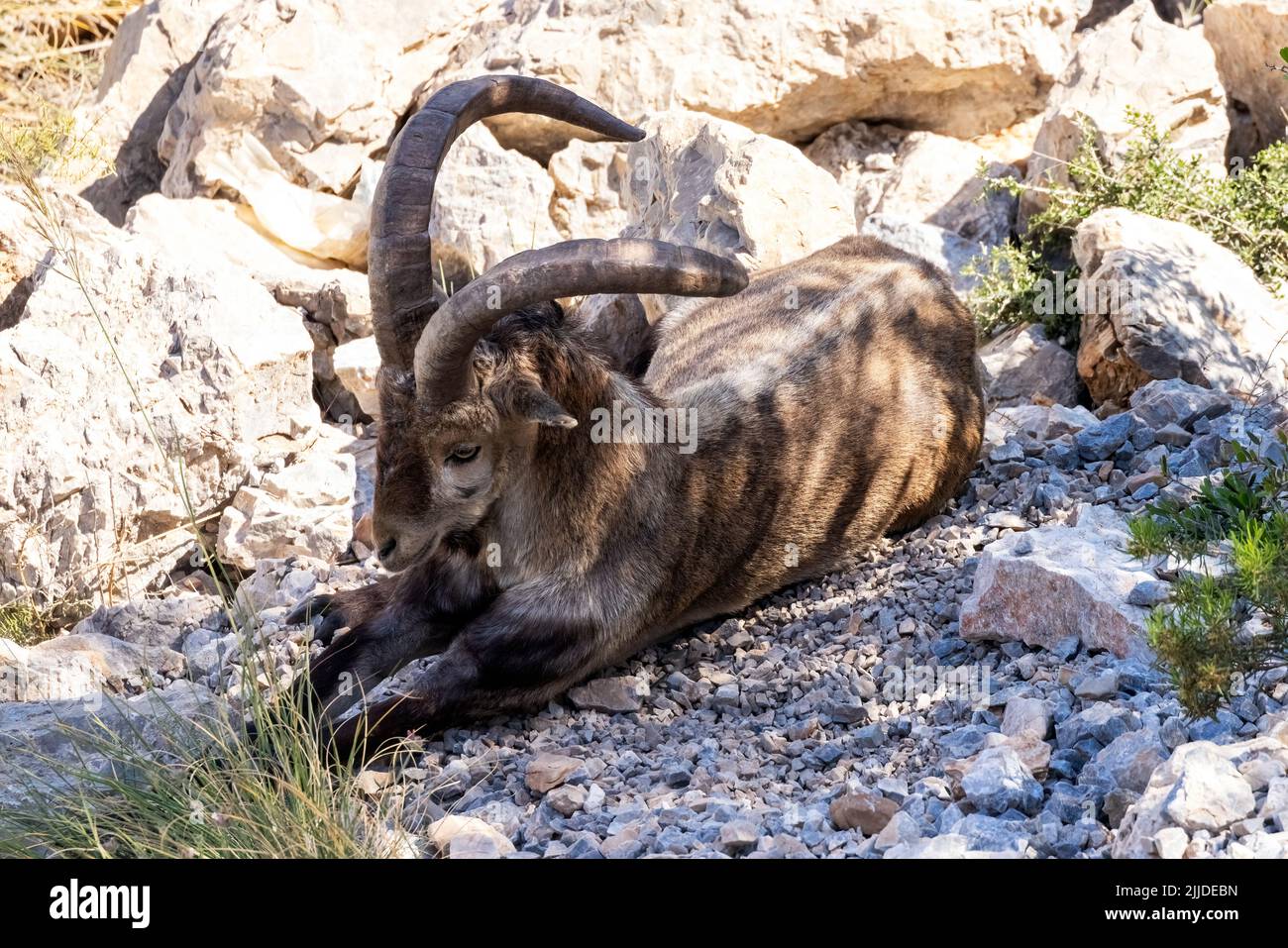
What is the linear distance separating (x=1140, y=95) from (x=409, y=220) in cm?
559

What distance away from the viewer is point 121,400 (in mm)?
7164

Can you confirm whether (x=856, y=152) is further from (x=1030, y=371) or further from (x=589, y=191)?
(x=1030, y=371)

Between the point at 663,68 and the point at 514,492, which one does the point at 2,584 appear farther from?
the point at 663,68

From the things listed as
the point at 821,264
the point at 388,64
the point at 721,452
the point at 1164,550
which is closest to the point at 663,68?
the point at 388,64

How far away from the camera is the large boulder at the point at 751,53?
376 inches

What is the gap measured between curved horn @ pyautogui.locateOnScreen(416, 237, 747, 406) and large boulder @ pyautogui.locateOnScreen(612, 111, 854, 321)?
309 cm

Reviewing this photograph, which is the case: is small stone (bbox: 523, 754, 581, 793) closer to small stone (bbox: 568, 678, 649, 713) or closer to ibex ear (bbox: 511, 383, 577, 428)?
small stone (bbox: 568, 678, 649, 713)

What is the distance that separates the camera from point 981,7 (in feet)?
31.7

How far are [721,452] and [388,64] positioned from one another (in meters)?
5.37

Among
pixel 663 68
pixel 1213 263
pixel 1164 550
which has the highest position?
pixel 663 68

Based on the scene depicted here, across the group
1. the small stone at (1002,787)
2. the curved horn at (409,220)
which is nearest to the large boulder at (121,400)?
the curved horn at (409,220)

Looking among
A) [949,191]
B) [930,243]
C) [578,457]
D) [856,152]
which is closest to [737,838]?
[578,457]
